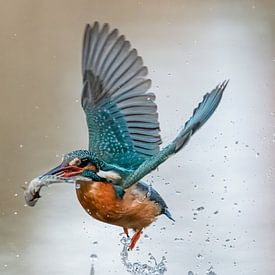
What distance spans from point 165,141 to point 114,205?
0.18m

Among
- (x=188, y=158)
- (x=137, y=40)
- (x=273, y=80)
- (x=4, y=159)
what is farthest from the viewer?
(x=137, y=40)

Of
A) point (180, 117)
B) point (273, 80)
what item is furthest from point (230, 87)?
point (180, 117)

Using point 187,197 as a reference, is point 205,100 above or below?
above

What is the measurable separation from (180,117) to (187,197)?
0.44 feet

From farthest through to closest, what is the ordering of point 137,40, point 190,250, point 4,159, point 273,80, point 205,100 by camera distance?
point 137,40 < point 273,80 < point 4,159 < point 190,250 < point 205,100

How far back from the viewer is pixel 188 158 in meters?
1.46

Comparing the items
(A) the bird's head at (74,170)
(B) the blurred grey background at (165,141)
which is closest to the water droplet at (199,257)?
(B) the blurred grey background at (165,141)

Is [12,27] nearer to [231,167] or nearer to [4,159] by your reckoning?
[4,159]

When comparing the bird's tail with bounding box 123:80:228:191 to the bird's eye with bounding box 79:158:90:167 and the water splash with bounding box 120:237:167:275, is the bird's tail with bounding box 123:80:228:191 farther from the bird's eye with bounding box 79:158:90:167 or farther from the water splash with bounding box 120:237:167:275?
the water splash with bounding box 120:237:167:275

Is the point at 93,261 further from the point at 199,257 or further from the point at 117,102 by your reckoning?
the point at 117,102

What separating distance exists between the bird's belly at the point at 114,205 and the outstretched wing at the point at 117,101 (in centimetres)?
5

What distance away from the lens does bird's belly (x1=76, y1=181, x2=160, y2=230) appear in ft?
3.27

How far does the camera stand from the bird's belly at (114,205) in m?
1.00

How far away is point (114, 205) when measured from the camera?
1015mm
